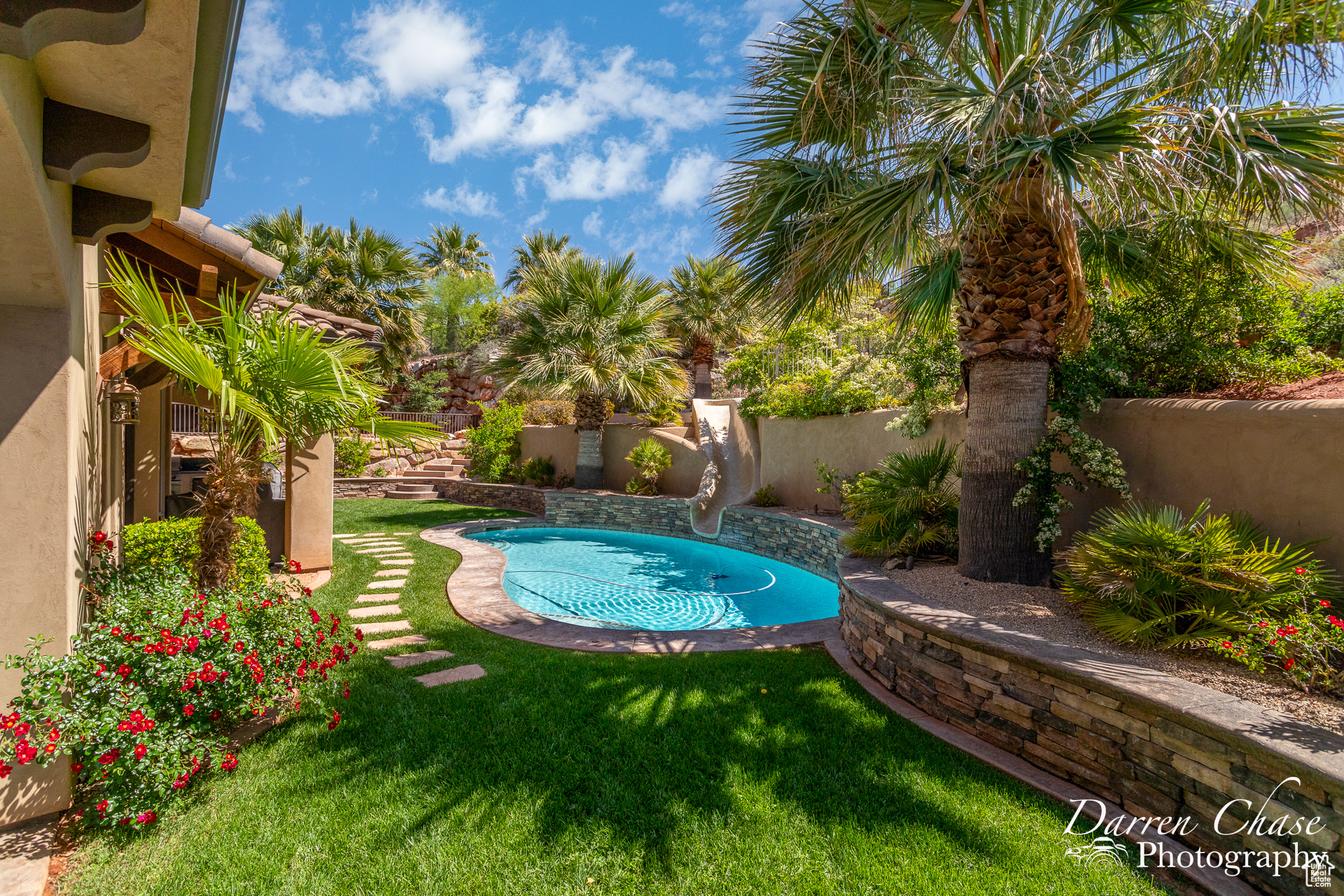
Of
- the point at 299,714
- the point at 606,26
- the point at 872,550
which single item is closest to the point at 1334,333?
the point at 872,550

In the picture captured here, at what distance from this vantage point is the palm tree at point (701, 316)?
2181 cm

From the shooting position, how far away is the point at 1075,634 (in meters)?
3.84

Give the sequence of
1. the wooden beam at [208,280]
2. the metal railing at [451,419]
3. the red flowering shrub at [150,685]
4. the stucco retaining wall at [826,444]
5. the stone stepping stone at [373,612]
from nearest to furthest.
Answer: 1. the red flowering shrub at [150,685]
2. the wooden beam at [208,280]
3. the stone stepping stone at [373,612]
4. the stucco retaining wall at [826,444]
5. the metal railing at [451,419]

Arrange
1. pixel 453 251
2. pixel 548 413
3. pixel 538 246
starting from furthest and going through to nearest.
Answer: pixel 453 251 → pixel 538 246 → pixel 548 413

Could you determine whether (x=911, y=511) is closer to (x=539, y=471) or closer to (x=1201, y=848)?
(x=1201, y=848)

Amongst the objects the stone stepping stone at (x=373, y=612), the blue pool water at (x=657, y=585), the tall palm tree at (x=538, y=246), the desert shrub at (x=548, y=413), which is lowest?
the blue pool water at (x=657, y=585)

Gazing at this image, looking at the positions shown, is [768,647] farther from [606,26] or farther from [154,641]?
[606,26]

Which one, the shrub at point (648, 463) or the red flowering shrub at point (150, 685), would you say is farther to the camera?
the shrub at point (648, 463)

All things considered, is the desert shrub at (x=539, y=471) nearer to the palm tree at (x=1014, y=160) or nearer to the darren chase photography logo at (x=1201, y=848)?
the palm tree at (x=1014, y=160)

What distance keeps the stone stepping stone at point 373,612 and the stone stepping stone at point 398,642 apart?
0.80 m

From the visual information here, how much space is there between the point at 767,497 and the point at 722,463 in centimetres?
220

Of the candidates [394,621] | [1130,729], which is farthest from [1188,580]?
[394,621]

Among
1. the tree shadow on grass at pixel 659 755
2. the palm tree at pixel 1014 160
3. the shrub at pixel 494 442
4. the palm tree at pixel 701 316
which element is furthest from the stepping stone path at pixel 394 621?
the palm tree at pixel 701 316

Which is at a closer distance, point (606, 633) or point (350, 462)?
point (606, 633)
